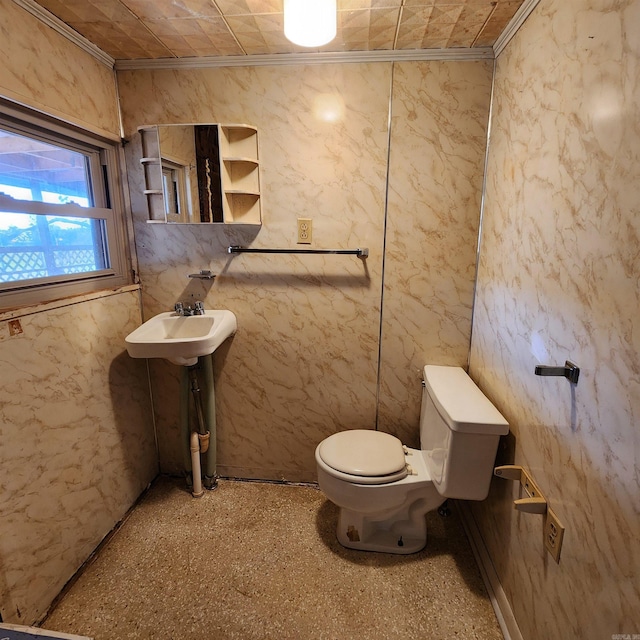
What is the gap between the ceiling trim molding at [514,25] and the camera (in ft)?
3.92

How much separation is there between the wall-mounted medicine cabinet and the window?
0.22m

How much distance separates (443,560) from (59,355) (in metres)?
1.82

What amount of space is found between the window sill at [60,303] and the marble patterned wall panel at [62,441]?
0.02m

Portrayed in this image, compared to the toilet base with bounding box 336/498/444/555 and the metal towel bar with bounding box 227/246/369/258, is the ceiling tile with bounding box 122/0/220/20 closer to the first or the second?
the metal towel bar with bounding box 227/246/369/258

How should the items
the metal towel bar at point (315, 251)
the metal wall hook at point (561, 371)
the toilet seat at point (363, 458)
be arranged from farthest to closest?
1. the metal towel bar at point (315, 251)
2. the toilet seat at point (363, 458)
3. the metal wall hook at point (561, 371)

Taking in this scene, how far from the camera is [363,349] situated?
1.83m

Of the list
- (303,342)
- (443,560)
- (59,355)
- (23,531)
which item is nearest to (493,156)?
(303,342)

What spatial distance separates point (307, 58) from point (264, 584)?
227cm

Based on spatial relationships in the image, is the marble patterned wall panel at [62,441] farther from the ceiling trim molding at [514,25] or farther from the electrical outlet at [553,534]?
the ceiling trim molding at [514,25]

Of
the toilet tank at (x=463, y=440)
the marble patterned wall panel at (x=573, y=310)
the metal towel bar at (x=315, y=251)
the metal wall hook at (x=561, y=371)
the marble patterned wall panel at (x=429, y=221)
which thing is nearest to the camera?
the marble patterned wall panel at (x=573, y=310)

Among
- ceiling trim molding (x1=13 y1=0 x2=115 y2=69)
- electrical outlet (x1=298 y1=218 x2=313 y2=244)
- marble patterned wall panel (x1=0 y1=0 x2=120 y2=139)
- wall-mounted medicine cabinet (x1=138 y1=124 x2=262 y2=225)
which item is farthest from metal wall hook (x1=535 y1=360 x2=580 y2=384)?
ceiling trim molding (x1=13 y1=0 x2=115 y2=69)

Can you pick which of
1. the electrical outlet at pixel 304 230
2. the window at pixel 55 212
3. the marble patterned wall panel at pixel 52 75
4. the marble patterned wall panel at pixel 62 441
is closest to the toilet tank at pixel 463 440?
the electrical outlet at pixel 304 230

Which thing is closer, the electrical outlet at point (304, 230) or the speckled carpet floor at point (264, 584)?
the speckled carpet floor at point (264, 584)

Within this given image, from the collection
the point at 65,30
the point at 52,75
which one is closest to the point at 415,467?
the point at 52,75
